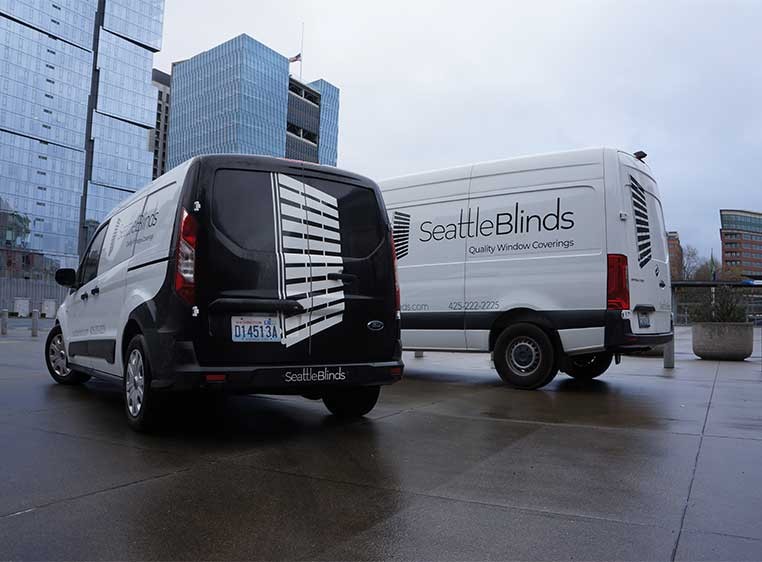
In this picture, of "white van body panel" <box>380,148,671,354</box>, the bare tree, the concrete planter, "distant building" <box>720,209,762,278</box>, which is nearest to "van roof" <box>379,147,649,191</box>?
"white van body panel" <box>380,148,671,354</box>

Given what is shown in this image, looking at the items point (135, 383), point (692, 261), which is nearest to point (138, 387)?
point (135, 383)

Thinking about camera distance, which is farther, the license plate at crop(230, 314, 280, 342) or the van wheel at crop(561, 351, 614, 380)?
the van wheel at crop(561, 351, 614, 380)

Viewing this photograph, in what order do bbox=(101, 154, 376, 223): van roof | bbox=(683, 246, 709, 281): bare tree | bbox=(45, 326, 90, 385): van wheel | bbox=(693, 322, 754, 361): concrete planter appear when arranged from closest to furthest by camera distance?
bbox=(101, 154, 376, 223): van roof
bbox=(45, 326, 90, 385): van wheel
bbox=(693, 322, 754, 361): concrete planter
bbox=(683, 246, 709, 281): bare tree

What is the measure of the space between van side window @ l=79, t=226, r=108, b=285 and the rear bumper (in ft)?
8.50

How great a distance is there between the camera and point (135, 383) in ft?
16.6

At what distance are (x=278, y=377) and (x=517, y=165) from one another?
479 cm

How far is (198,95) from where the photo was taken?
121m

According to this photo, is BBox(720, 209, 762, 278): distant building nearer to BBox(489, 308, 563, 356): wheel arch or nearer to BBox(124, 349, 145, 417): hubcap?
BBox(489, 308, 563, 356): wheel arch

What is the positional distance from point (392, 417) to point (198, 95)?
125467 millimetres

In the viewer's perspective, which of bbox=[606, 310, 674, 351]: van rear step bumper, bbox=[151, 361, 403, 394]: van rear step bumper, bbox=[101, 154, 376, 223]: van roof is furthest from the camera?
bbox=[606, 310, 674, 351]: van rear step bumper

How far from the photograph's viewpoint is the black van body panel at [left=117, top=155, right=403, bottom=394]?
14.6 feet

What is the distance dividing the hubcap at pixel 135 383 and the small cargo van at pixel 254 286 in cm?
2

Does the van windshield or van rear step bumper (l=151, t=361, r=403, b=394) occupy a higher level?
the van windshield

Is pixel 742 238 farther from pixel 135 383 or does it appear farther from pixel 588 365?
pixel 135 383
